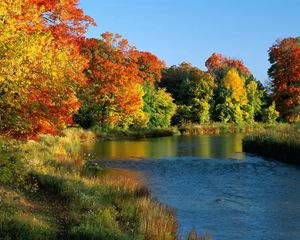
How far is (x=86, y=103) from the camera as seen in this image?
62250 mm

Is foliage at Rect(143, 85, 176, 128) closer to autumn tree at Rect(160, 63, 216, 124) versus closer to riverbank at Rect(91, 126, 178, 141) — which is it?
riverbank at Rect(91, 126, 178, 141)

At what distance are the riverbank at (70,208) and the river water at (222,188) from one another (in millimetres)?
2128

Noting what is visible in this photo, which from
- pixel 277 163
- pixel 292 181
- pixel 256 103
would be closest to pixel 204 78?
pixel 256 103

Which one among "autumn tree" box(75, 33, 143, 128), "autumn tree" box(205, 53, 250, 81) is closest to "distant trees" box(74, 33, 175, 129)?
"autumn tree" box(75, 33, 143, 128)

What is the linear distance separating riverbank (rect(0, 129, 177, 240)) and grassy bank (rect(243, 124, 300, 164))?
19942 mm

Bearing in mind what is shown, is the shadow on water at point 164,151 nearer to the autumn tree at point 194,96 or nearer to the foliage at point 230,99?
the autumn tree at point 194,96

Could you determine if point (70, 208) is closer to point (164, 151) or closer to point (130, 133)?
point (164, 151)

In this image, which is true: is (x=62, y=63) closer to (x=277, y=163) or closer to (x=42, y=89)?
(x=42, y=89)

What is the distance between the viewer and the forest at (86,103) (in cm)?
1277

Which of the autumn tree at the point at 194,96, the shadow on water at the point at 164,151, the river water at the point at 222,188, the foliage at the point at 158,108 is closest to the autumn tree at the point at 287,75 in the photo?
the autumn tree at the point at 194,96

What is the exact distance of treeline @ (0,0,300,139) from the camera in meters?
13.0

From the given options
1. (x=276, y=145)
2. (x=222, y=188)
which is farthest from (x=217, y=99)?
(x=222, y=188)

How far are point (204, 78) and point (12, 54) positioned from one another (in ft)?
240

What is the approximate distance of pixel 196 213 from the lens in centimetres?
1948
